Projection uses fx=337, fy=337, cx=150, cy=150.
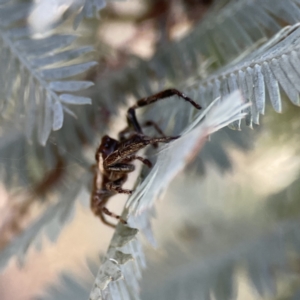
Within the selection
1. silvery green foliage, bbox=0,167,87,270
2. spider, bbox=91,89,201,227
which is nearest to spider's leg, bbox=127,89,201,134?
spider, bbox=91,89,201,227

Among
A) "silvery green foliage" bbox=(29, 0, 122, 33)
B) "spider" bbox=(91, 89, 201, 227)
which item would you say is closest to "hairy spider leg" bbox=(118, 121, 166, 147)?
"spider" bbox=(91, 89, 201, 227)

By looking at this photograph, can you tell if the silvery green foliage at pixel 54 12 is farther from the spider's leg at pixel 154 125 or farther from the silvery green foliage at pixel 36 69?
the spider's leg at pixel 154 125

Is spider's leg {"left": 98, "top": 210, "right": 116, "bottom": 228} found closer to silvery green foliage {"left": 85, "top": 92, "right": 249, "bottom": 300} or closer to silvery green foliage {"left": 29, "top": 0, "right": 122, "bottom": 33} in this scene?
silvery green foliage {"left": 85, "top": 92, "right": 249, "bottom": 300}

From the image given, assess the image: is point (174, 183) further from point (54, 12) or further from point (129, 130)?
point (54, 12)

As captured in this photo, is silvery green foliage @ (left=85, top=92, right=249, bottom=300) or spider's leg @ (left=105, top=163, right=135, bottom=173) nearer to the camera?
silvery green foliage @ (left=85, top=92, right=249, bottom=300)

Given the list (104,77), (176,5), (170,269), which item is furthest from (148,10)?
(170,269)

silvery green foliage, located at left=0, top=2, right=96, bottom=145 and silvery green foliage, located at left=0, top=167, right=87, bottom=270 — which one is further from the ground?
silvery green foliage, located at left=0, top=2, right=96, bottom=145

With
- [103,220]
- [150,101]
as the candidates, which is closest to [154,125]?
[150,101]

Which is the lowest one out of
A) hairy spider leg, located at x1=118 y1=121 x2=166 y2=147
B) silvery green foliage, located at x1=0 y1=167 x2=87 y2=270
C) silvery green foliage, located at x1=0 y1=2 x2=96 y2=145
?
silvery green foliage, located at x1=0 y1=167 x2=87 y2=270
